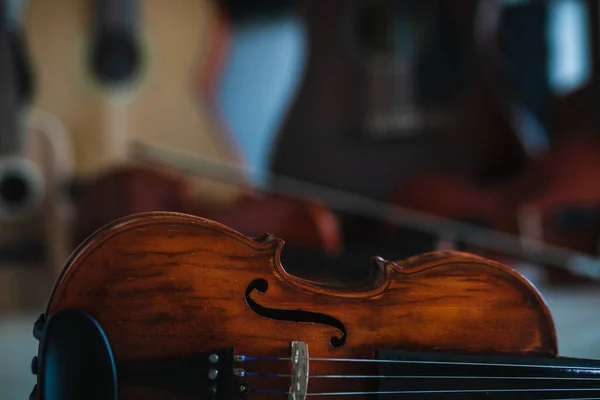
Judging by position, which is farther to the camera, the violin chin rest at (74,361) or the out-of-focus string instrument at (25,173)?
the out-of-focus string instrument at (25,173)

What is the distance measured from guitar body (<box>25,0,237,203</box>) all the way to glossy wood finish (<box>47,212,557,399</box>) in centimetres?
158

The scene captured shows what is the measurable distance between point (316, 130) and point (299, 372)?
1.42m

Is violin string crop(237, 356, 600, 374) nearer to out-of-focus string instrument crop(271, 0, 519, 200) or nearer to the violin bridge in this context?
the violin bridge

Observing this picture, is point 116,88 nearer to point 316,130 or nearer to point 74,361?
point 316,130

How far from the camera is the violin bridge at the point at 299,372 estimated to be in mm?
471

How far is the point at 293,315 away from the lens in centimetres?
49

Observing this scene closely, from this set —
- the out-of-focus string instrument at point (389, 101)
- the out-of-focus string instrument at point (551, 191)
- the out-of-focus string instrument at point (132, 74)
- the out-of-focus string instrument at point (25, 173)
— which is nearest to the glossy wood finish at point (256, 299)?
the out-of-focus string instrument at point (551, 191)

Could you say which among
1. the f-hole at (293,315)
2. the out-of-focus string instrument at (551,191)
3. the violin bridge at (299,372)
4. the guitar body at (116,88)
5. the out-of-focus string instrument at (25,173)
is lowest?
the violin bridge at (299,372)

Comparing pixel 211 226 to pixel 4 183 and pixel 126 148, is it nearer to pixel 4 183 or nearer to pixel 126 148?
pixel 4 183

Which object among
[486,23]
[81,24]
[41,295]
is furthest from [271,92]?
[41,295]

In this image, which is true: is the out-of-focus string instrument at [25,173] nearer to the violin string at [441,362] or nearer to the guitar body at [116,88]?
the guitar body at [116,88]

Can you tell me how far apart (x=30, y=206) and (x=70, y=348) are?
1347 millimetres

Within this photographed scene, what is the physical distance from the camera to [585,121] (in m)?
1.44

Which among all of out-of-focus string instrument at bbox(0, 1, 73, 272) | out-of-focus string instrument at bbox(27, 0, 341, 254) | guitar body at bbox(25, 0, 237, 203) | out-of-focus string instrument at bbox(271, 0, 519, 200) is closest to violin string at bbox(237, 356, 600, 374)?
out-of-focus string instrument at bbox(271, 0, 519, 200)
